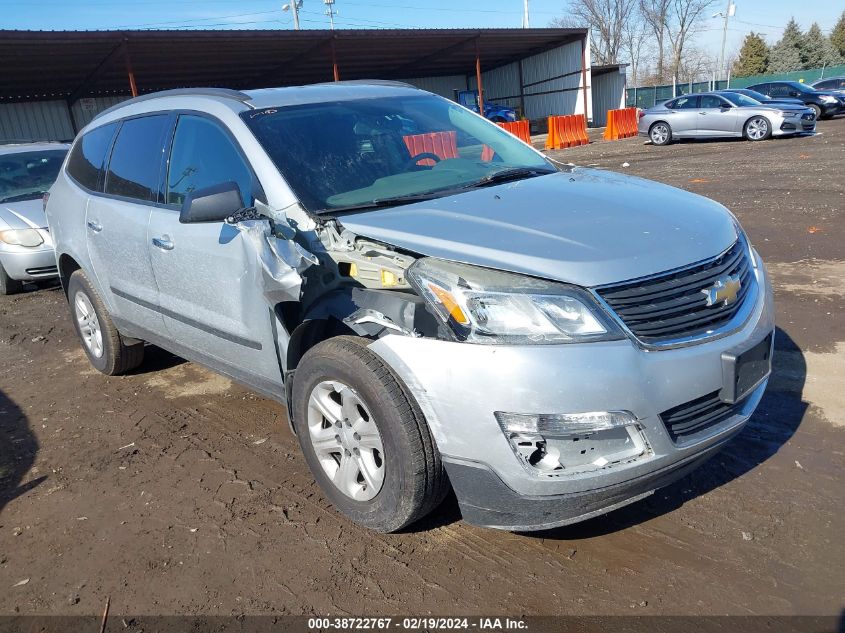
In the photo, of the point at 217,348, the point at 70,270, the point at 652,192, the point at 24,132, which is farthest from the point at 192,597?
the point at 24,132

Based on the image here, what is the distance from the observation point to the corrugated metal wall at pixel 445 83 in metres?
39.0

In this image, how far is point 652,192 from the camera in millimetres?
3254

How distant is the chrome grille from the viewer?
2.39m

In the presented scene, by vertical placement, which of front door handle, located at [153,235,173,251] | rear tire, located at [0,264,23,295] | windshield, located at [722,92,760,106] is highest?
windshield, located at [722,92,760,106]

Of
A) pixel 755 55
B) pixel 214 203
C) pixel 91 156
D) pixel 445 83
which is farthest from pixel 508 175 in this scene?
pixel 755 55

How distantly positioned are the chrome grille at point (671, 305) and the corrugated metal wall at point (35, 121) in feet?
98.7

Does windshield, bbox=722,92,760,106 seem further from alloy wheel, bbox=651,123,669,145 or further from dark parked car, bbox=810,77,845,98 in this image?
dark parked car, bbox=810,77,845,98

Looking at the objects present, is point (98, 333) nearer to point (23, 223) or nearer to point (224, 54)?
point (23, 223)

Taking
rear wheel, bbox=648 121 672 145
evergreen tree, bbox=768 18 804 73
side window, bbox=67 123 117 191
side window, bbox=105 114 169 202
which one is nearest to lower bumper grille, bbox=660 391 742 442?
side window, bbox=105 114 169 202

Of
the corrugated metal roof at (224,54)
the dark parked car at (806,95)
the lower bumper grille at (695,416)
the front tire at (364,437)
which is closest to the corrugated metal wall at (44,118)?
the corrugated metal roof at (224,54)

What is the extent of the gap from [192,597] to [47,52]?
24.5 m

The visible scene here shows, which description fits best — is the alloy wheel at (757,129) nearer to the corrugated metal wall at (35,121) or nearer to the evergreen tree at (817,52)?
the corrugated metal wall at (35,121)

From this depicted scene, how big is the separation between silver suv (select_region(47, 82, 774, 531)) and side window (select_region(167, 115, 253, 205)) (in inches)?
0.5

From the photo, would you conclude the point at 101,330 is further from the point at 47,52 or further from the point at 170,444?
the point at 47,52
